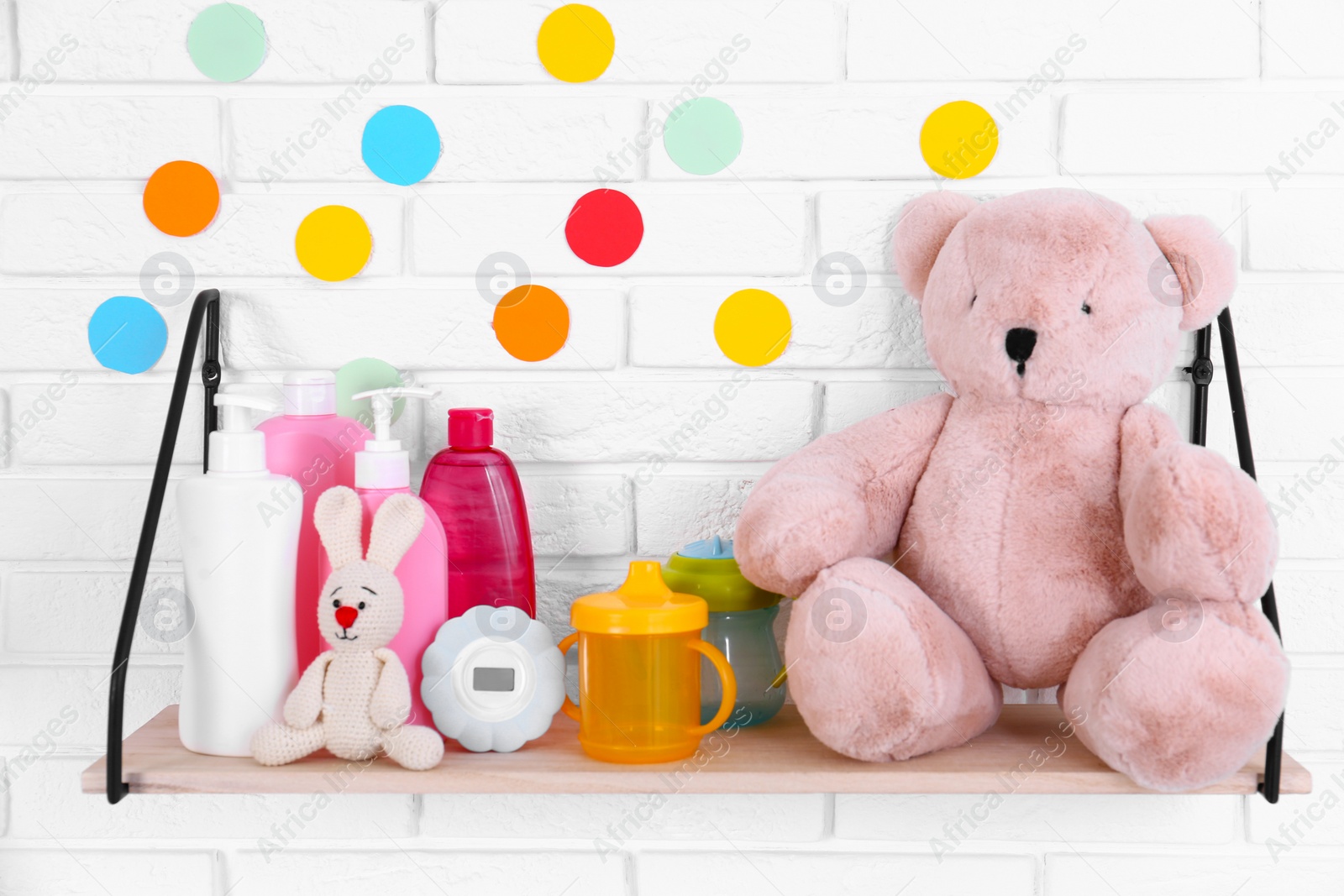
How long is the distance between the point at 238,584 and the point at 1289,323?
2.54 feet

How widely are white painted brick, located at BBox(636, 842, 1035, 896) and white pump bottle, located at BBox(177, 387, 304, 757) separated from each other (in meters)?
0.34

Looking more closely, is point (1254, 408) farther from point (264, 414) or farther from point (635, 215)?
point (264, 414)

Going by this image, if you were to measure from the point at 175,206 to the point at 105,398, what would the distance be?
0.16 meters

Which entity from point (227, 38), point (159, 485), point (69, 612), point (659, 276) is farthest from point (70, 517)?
point (659, 276)

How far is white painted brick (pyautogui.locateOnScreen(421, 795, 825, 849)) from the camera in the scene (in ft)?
2.70

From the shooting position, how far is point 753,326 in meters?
0.80

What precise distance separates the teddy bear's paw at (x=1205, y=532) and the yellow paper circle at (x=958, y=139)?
0.96 ft

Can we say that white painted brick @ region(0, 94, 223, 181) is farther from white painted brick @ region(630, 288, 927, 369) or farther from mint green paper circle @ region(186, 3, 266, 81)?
white painted brick @ region(630, 288, 927, 369)

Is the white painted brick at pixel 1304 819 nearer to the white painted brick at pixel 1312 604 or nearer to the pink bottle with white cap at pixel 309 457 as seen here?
the white painted brick at pixel 1312 604

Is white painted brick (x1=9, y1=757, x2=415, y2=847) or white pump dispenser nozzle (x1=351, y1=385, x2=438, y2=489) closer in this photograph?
white pump dispenser nozzle (x1=351, y1=385, x2=438, y2=489)

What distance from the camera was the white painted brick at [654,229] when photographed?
798mm

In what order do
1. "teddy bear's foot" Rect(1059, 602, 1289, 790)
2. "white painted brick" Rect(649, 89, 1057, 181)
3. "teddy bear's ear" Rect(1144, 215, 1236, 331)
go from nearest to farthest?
"teddy bear's foot" Rect(1059, 602, 1289, 790) < "teddy bear's ear" Rect(1144, 215, 1236, 331) < "white painted brick" Rect(649, 89, 1057, 181)

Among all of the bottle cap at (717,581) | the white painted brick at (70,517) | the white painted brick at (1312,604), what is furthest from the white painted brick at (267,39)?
the white painted brick at (1312,604)

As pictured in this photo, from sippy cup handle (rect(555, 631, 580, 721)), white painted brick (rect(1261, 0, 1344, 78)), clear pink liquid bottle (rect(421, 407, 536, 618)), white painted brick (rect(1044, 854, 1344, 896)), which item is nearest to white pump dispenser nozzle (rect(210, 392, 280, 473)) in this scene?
clear pink liquid bottle (rect(421, 407, 536, 618))
